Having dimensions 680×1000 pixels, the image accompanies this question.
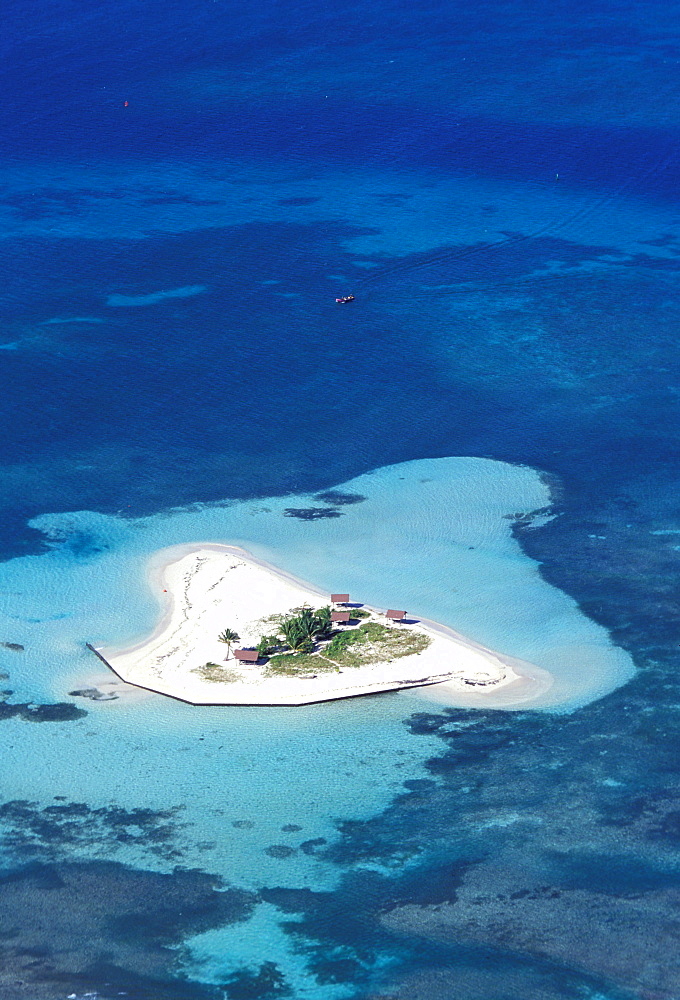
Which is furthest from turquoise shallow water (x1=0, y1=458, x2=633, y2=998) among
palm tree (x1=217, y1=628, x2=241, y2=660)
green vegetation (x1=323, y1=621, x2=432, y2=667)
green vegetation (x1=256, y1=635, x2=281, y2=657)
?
palm tree (x1=217, y1=628, x2=241, y2=660)

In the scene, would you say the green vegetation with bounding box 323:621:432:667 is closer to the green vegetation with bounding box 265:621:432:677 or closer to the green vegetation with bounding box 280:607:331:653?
the green vegetation with bounding box 265:621:432:677

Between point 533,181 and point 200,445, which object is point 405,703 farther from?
point 533,181

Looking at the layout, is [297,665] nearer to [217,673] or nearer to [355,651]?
[355,651]

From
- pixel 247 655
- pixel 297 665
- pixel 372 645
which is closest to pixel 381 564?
pixel 372 645

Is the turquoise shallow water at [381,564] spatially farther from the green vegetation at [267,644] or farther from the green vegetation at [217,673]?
the green vegetation at [267,644]

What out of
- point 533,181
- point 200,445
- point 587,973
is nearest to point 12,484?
point 200,445
